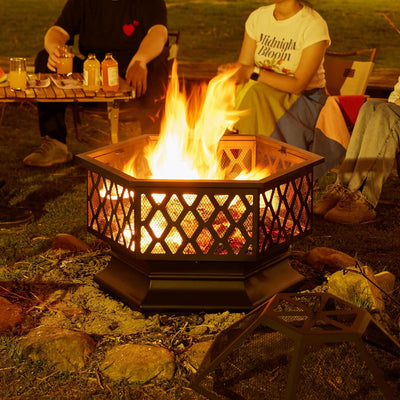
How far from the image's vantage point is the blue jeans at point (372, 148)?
14.4ft

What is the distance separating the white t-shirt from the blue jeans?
1.61 feet

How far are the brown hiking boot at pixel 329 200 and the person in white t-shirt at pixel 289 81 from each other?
15 centimetres

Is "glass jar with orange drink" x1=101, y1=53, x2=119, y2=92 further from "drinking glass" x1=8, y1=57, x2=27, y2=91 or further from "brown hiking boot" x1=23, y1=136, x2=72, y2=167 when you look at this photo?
"brown hiking boot" x1=23, y1=136, x2=72, y2=167

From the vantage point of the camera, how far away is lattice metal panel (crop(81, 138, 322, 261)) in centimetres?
291

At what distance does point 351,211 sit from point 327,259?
2.96ft

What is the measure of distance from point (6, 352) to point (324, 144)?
2.57 meters

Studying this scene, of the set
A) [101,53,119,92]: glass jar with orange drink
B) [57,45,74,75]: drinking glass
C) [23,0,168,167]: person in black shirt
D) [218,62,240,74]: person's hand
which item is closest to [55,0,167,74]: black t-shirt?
[23,0,168,167]: person in black shirt

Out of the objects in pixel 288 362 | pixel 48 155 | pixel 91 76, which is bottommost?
pixel 48 155

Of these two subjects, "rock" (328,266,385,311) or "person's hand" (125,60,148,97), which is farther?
"person's hand" (125,60,148,97)

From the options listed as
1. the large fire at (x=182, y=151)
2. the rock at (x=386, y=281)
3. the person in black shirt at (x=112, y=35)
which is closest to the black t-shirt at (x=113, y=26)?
the person in black shirt at (x=112, y=35)

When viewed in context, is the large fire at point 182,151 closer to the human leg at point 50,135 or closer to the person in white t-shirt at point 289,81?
the person in white t-shirt at point 289,81

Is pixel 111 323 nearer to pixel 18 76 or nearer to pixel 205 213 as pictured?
pixel 205 213

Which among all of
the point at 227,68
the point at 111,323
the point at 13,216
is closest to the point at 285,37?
the point at 227,68

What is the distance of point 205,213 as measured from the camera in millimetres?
3199
